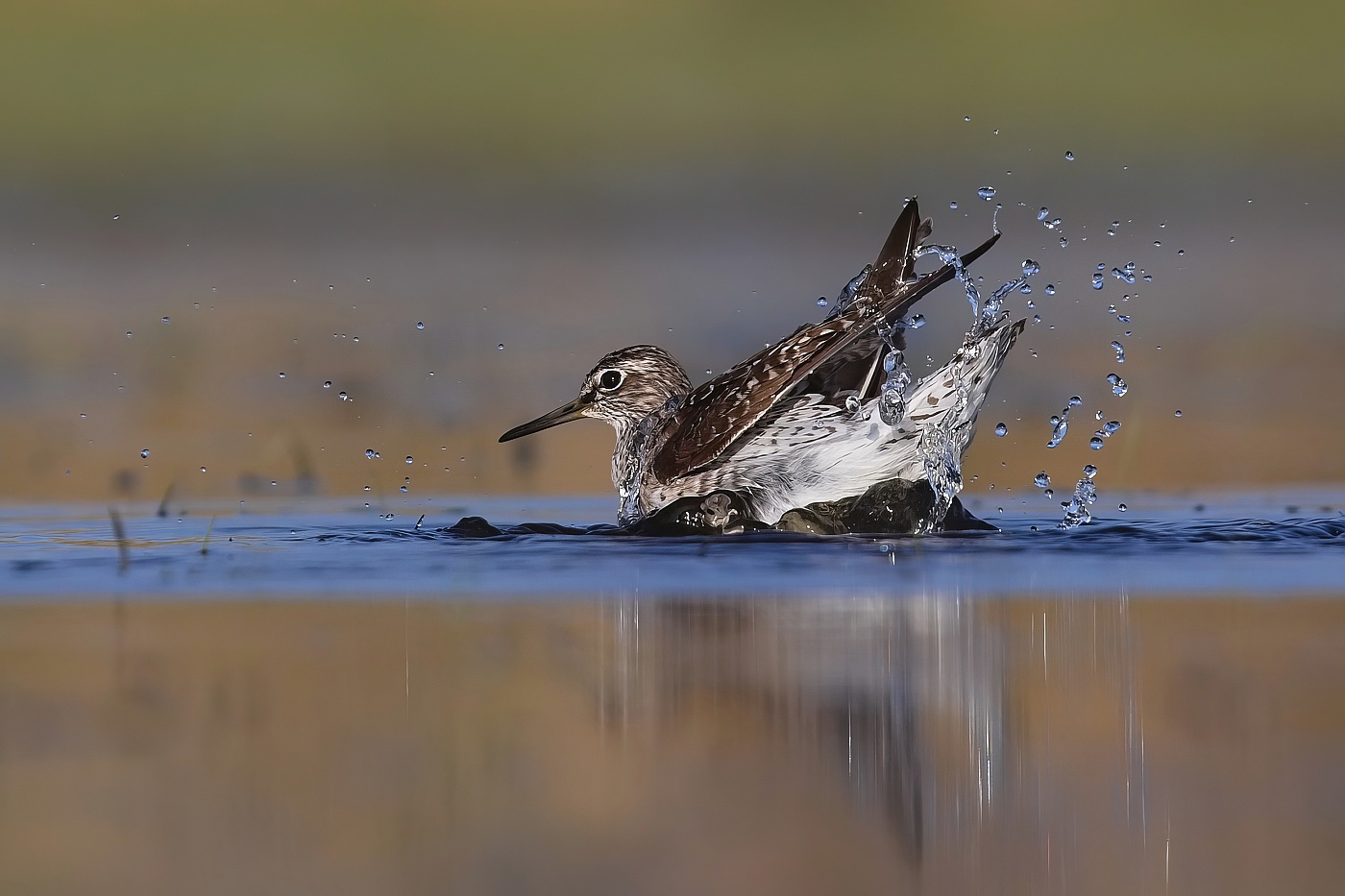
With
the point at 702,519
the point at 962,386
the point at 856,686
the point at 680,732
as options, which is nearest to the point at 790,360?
the point at 962,386

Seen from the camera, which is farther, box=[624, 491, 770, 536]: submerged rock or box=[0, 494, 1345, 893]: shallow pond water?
box=[624, 491, 770, 536]: submerged rock

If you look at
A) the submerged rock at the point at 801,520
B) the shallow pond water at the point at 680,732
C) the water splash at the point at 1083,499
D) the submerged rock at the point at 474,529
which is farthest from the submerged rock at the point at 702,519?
the shallow pond water at the point at 680,732

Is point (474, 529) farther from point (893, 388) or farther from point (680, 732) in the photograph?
point (680, 732)

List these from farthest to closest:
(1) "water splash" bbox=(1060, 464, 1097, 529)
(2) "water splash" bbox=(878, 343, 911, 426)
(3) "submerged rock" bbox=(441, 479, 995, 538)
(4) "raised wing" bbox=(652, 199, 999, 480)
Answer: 1. (2) "water splash" bbox=(878, 343, 911, 426)
2. (3) "submerged rock" bbox=(441, 479, 995, 538)
3. (1) "water splash" bbox=(1060, 464, 1097, 529)
4. (4) "raised wing" bbox=(652, 199, 999, 480)

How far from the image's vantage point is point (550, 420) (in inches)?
367

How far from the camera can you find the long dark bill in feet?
30.0

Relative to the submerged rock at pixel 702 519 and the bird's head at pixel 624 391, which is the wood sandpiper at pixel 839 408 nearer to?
the submerged rock at pixel 702 519

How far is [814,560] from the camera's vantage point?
5.79m

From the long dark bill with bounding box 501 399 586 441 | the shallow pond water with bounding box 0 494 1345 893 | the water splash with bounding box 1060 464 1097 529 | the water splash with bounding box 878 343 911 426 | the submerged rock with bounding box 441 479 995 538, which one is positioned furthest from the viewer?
the long dark bill with bounding box 501 399 586 441

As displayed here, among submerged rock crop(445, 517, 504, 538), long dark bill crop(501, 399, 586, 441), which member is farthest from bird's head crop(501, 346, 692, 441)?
submerged rock crop(445, 517, 504, 538)

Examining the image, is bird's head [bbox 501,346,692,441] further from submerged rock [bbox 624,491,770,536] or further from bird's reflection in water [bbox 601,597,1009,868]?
bird's reflection in water [bbox 601,597,1009,868]

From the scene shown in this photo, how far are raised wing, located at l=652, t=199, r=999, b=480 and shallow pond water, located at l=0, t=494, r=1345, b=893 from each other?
1981 millimetres

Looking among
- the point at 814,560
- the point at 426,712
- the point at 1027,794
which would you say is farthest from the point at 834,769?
the point at 814,560

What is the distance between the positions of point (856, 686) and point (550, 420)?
6319 millimetres
